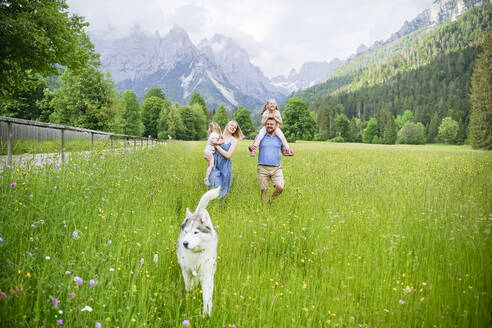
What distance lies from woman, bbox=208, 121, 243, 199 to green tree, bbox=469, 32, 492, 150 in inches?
153

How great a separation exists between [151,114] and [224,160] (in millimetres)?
71617

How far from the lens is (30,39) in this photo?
470 inches

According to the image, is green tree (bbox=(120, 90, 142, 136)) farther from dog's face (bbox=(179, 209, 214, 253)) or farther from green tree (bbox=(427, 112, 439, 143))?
dog's face (bbox=(179, 209, 214, 253))

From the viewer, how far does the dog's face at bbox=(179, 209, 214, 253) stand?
2.17 m

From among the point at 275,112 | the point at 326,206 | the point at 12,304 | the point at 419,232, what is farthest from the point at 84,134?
the point at 419,232

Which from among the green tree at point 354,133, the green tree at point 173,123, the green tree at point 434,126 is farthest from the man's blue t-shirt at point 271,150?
the green tree at point 354,133

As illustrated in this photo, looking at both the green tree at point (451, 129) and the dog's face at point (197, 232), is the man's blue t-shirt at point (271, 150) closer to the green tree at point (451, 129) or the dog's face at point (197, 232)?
the dog's face at point (197, 232)

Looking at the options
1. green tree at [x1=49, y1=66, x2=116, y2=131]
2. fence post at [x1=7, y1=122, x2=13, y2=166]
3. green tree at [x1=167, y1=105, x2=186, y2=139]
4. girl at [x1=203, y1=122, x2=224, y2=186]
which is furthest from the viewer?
green tree at [x1=167, y1=105, x2=186, y2=139]

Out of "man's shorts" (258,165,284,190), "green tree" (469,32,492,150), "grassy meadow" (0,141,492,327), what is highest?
"green tree" (469,32,492,150)

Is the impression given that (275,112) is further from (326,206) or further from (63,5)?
(63,5)

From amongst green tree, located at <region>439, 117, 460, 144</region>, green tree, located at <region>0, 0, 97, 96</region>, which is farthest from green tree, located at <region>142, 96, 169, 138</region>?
green tree, located at <region>439, 117, 460, 144</region>

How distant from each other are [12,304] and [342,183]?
773 centimetres

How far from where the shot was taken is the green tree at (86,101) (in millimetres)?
28906

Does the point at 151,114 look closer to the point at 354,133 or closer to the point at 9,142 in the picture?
the point at 354,133
